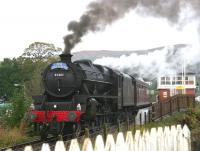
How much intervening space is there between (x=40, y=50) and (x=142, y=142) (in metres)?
74.1

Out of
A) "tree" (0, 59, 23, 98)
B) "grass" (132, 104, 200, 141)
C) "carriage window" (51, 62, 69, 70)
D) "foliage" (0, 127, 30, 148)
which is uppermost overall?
"tree" (0, 59, 23, 98)

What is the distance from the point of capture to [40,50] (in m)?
82.9

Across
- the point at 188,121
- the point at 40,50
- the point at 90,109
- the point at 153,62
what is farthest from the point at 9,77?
the point at 90,109

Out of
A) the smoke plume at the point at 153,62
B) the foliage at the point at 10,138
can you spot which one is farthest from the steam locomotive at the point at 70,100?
the smoke plume at the point at 153,62

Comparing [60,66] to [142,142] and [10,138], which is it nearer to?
[10,138]

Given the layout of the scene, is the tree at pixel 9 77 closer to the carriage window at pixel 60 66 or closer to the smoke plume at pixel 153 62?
the smoke plume at pixel 153 62

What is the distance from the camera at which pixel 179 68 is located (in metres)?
68.1

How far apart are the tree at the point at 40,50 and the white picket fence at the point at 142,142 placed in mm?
69120

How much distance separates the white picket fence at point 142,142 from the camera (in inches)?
291

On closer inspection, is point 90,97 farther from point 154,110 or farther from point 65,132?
point 154,110

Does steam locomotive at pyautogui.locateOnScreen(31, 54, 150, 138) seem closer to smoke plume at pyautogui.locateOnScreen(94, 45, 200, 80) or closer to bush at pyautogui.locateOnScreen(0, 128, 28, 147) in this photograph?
bush at pyautogui.locateOnScreen(0, 128, 28, 147)

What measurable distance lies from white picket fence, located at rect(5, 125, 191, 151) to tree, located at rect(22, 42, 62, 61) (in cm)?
6912

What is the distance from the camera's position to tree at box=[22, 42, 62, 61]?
8219 cm

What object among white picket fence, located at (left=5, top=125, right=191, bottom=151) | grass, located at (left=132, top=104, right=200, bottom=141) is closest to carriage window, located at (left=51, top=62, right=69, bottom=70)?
grass, located at (left=132, top=104, right=200, bottom=141)
